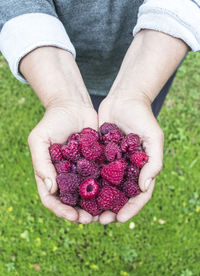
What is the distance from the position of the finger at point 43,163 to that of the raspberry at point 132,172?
0.48 metres

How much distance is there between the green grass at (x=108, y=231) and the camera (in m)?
3.01

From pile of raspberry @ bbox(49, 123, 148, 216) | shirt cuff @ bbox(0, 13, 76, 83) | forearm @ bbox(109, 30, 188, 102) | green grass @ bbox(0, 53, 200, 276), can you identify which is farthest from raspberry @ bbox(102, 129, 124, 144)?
green grass @ bbox(0, 53, 200, 276)

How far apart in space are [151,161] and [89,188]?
1.41 feet

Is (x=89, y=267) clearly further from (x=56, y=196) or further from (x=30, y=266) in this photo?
(x=56, y=196)

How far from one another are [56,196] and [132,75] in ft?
3.23

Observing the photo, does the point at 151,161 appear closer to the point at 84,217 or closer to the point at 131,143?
the point at 131,143

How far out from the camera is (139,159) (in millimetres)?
1858

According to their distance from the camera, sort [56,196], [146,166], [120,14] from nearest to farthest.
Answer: [146,166] → [56,196] → [120,14]

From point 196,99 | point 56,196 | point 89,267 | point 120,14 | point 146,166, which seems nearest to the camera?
point 146,166

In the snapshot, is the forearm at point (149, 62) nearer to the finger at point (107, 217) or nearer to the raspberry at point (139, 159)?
the raspberry at point (139, 159)

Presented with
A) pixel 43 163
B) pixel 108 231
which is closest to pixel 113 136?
pixel 43 163

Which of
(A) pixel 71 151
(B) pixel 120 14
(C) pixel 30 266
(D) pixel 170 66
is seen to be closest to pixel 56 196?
(A) pixel 71 151

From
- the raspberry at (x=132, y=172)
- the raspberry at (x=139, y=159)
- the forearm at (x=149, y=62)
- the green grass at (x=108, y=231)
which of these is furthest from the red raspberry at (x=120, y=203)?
the green grass at (x=108, y=231)

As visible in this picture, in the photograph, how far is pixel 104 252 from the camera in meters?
3.08
